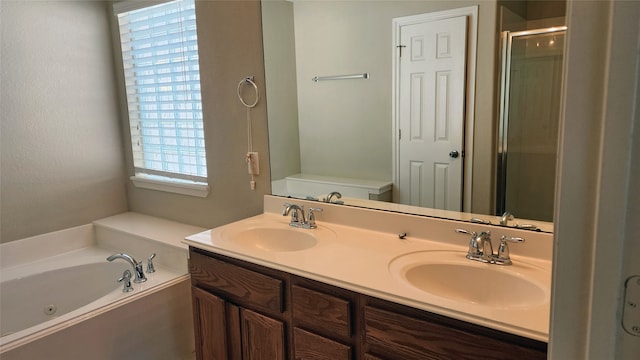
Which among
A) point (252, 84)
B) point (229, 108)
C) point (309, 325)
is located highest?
point (252, 84)

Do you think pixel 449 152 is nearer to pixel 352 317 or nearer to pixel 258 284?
pixel 352 317

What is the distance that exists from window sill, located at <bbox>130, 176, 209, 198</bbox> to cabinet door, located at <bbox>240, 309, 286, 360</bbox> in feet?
3.77

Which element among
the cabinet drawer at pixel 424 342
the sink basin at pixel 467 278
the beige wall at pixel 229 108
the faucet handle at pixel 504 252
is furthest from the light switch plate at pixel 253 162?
the faucet handle at pixel 504 252

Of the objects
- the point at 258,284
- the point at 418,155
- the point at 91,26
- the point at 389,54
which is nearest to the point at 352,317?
the point at 258,284

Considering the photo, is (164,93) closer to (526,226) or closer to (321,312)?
(321,312)

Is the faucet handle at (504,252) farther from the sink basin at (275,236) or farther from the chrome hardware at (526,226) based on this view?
the sink basin at (275,236)

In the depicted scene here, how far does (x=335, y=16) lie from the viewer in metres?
2.04

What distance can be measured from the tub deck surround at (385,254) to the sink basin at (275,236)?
2cm

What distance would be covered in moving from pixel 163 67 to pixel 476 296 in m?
2.37

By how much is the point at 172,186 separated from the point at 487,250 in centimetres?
212

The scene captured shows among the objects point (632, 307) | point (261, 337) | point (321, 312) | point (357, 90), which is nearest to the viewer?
point (632, 307)

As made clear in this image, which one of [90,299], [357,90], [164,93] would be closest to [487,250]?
[357,90]

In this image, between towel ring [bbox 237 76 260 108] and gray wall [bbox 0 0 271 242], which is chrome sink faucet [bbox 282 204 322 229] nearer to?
gray wall [bbox 0 0 271 242]

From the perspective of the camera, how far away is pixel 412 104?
184 cm
